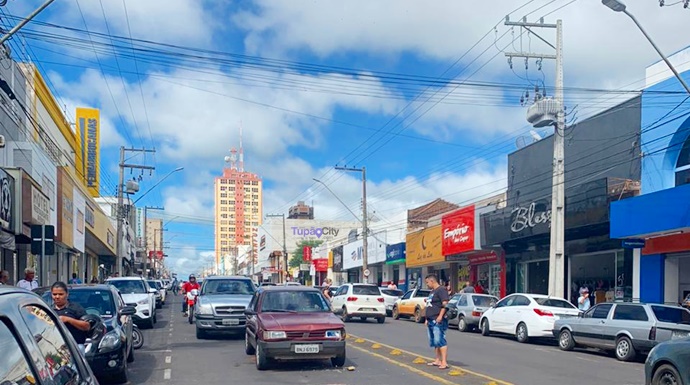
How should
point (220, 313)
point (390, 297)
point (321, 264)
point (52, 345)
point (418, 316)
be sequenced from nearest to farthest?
point (52, 345) → point (220, 313) → point (418, 316) → point (390, 297) → point (321, 264)

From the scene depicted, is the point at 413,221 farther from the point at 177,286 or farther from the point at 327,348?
the point at 327,348

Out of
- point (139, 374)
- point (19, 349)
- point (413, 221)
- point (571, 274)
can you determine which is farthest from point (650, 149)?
point (413, 221)

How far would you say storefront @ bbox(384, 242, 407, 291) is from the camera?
1927 inches

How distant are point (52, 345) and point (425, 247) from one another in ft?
129

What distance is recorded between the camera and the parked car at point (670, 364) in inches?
348

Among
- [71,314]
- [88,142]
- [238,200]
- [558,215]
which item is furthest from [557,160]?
[238,200]

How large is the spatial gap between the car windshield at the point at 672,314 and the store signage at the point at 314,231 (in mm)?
97616

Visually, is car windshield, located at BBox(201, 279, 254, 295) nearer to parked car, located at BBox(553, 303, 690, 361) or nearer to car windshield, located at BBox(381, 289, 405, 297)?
parked car, located at BBox(553, 303, 690, 361)

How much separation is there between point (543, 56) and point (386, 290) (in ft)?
47.5

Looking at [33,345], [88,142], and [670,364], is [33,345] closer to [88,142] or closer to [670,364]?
[670,364]

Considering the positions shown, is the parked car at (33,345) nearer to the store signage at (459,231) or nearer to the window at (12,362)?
the window at (12,362)

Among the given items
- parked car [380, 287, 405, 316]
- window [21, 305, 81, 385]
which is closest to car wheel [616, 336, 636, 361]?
window [21, 305, 81, 385]

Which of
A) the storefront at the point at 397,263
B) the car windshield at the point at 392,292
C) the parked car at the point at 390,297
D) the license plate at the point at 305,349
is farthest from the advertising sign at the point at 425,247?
the license plate at the point at 305,349

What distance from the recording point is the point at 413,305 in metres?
30.5
